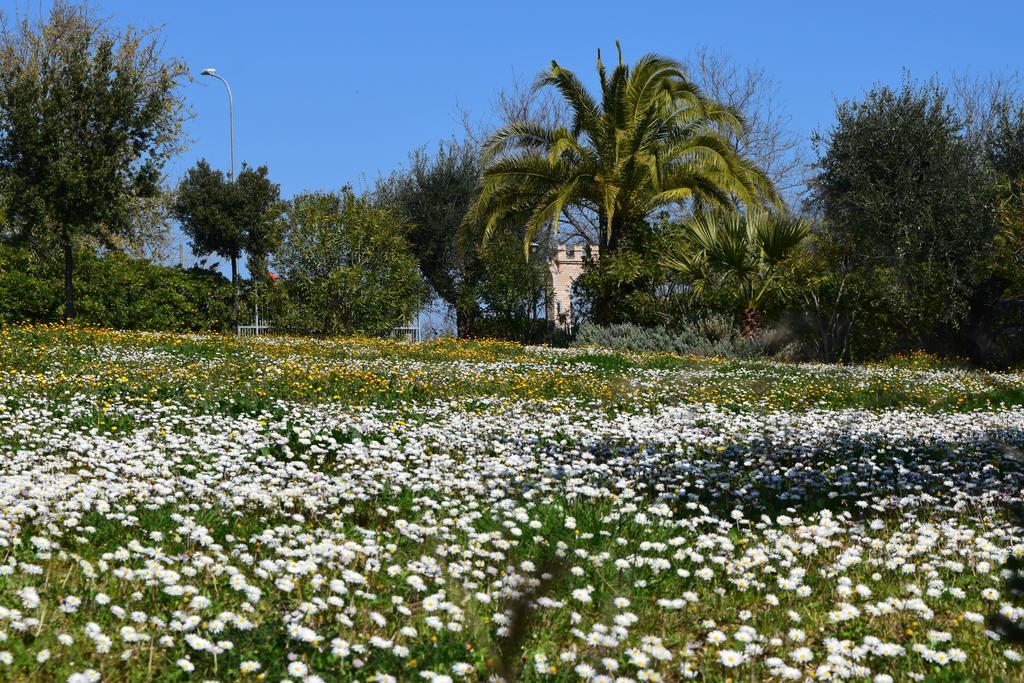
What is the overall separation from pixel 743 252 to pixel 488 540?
55.7ft

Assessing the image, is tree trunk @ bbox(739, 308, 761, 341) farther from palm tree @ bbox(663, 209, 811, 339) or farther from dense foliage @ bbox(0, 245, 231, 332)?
dense foliage @ bbox(0, 245, 231, 332)

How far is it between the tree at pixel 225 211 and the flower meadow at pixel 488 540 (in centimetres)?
2126

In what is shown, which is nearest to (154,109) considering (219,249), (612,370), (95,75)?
(95,75)

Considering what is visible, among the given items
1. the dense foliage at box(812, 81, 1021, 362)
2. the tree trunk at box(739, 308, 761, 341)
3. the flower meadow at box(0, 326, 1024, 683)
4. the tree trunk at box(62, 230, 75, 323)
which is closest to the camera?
the flower meadow at box(0, 326, 1024, 683)

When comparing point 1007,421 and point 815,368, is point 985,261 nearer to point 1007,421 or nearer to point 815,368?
point 815,368

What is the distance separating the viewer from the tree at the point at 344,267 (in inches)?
968

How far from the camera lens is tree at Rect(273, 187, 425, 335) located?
80.7 feet

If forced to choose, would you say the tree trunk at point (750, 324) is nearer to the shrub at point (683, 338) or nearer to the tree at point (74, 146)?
the shrub at point (683, 338)

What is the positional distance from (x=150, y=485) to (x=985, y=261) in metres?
18.3

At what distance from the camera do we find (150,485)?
536cm

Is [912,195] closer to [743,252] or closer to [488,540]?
[743,252]

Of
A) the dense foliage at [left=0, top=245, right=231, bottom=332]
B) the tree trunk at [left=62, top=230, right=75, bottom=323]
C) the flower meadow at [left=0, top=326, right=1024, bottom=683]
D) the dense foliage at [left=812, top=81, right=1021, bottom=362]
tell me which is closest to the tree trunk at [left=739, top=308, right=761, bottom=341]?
the dense foliage at [left=812, top=81, right=1021, bottom=362]

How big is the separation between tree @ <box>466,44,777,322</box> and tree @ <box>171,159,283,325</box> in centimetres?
988

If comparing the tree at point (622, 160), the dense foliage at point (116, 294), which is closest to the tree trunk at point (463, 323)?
the tree at point (622, 160)
